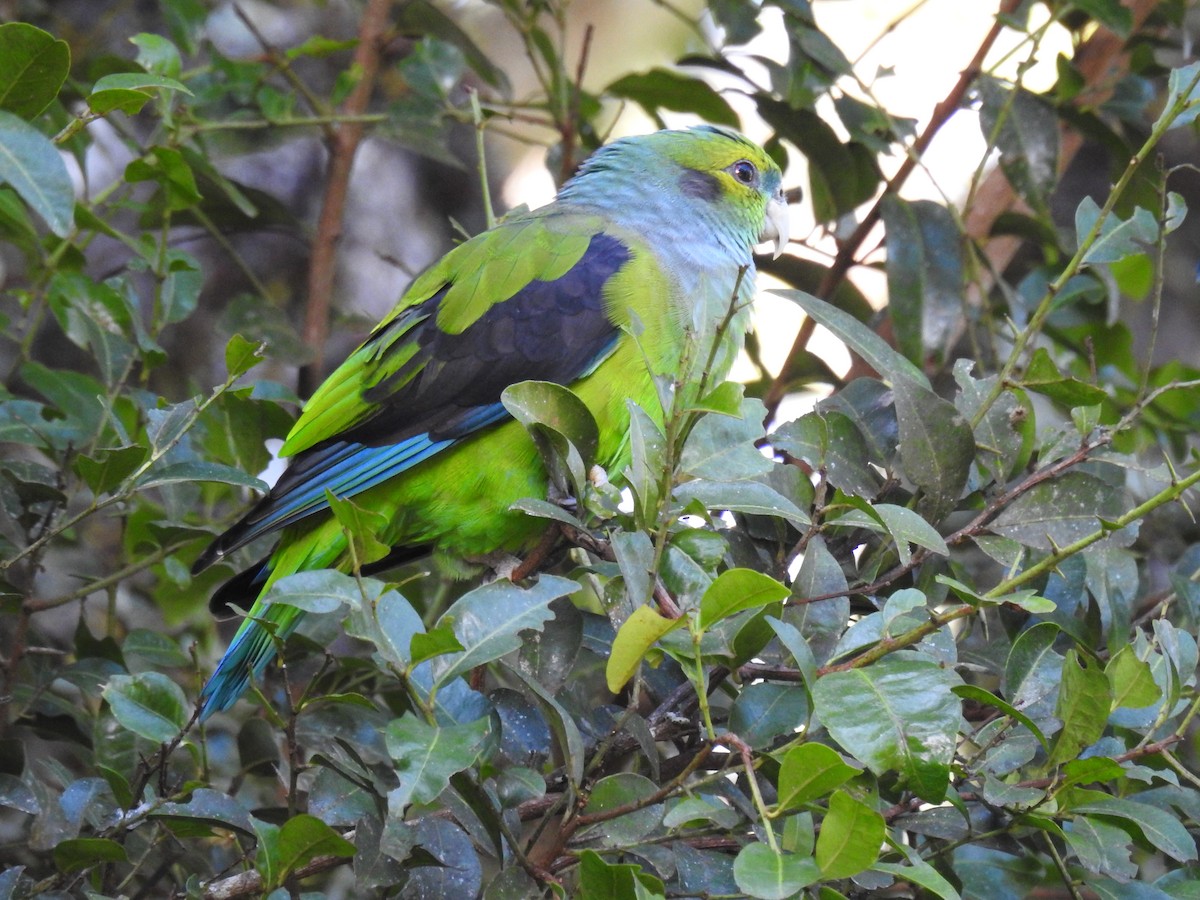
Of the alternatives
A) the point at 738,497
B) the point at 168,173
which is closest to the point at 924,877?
the point at 738,497

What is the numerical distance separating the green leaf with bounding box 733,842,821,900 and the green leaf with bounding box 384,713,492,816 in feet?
0.85

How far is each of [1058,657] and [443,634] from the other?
0.71m

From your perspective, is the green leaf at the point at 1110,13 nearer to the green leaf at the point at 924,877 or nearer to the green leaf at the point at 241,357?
the green leaf at the point at 241,357

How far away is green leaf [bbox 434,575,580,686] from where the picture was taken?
108cm

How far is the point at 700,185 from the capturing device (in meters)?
2.50

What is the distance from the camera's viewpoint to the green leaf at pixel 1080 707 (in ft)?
3.61

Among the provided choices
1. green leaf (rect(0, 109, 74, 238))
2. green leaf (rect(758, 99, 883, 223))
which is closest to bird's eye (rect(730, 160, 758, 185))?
green leaf (rect(758, 99, 883, 223))

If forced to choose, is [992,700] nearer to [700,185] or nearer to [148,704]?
[148,704]

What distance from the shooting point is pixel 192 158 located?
6.89 feet

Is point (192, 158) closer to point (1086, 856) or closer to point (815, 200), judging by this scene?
point (815, 200)

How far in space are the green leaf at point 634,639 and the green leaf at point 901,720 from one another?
0.15 metres

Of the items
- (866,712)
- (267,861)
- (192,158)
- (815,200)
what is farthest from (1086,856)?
(192,158)

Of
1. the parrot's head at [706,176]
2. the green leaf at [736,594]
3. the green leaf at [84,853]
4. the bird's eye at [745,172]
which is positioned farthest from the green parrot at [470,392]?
the green leaf at [736,594]

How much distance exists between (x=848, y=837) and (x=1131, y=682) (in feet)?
1.37
